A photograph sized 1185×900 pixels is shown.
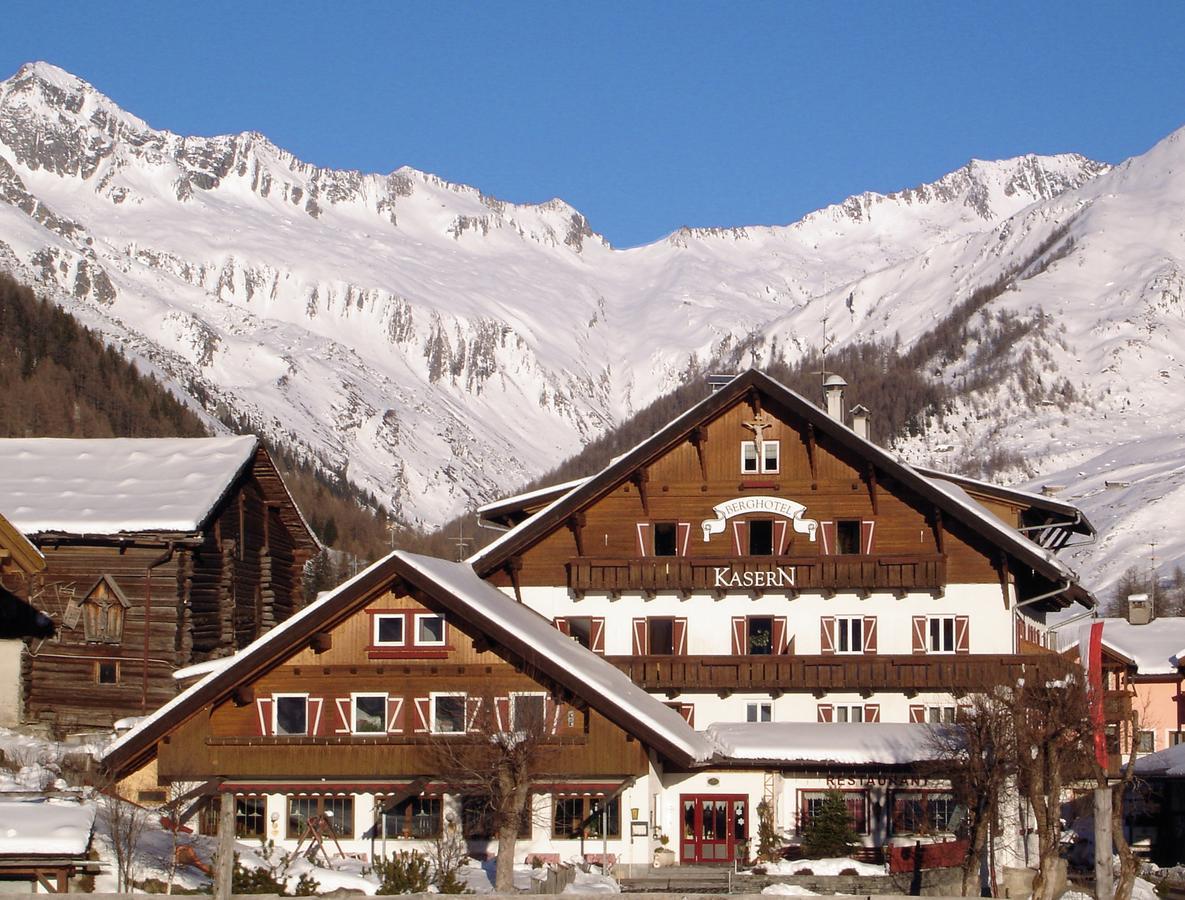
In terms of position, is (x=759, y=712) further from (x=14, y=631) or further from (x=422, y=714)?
(x=14, y=631)

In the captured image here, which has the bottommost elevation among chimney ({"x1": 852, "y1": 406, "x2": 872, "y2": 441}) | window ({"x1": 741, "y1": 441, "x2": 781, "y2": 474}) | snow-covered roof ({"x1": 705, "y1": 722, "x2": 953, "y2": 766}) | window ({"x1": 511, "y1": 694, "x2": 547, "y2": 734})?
snow-covered roof ({"x1": 705, "y1": 722, "x2": 953, "y2": 766})

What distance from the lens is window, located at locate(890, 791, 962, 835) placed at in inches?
2109

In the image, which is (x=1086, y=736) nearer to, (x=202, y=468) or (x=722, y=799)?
(x=722, y=799)

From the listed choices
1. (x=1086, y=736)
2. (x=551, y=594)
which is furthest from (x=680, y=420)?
(x=1086, y=736)

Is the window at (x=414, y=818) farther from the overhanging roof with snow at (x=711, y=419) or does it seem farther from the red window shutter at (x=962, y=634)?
the red window shutter at (x=962, y=634)

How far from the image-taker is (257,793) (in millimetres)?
51281

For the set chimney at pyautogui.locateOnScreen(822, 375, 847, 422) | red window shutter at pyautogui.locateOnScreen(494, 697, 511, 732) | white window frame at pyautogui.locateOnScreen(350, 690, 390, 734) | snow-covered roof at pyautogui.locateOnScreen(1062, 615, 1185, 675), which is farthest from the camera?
snow-covered roof at pyautogui.locateOnScreen(1062, 615, 1185, 675)

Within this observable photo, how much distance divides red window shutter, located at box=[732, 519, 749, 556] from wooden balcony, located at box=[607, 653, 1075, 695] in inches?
149

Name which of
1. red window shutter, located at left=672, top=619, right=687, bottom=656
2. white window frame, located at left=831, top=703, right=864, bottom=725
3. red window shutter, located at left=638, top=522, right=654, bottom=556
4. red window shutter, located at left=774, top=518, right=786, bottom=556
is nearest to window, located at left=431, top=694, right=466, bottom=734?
red window shutter, located at left=672, top=619, right=687, bottom=656

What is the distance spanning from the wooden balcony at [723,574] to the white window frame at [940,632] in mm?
915

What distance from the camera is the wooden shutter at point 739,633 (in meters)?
61.1

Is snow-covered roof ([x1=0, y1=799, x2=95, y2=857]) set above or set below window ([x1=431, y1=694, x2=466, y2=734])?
below

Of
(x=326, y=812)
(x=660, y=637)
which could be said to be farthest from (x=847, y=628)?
(x=326, y=812)

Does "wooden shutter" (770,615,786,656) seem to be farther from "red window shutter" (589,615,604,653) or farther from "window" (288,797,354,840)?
"window" (288,797,354,840)
